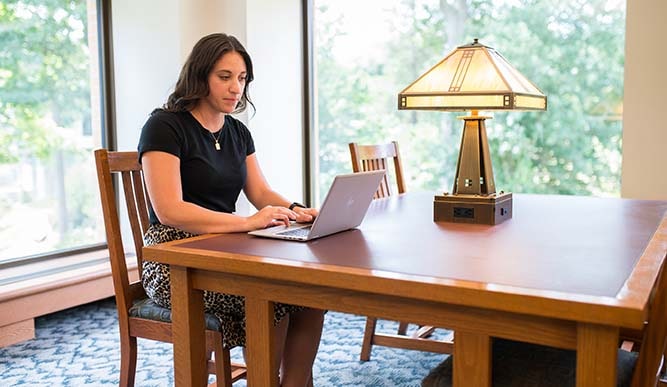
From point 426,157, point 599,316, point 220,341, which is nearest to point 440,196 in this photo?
point 220,341

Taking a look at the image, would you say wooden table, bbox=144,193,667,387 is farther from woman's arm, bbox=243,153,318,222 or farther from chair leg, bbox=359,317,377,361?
chair leg, bbox=359,317,377,361

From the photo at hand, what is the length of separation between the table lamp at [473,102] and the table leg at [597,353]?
778mm

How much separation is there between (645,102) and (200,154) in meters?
2.02

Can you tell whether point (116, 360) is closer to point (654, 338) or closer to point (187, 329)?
point (187, 329)

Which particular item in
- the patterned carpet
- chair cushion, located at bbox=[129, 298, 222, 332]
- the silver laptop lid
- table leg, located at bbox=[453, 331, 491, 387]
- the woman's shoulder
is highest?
the woman's shoulder

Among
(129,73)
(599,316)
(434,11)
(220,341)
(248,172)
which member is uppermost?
(434,11)

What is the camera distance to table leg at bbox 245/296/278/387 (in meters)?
1.42

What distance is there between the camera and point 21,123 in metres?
3.31

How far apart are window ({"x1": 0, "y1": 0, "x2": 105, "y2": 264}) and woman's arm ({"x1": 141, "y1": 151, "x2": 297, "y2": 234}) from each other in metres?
1.77

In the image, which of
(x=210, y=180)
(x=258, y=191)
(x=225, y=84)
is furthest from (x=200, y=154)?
(x=258, y=191)

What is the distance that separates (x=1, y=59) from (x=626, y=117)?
2.95 meters

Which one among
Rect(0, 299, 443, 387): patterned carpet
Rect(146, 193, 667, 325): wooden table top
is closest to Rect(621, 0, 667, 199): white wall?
Rect(146, 193, 667, 325): wooden table top

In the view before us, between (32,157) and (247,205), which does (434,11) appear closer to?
(247,205)

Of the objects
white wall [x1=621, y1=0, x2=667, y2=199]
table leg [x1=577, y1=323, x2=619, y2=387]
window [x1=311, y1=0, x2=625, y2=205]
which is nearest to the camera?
table leg [x1=577, y1=323, x2=619, y2=387]
